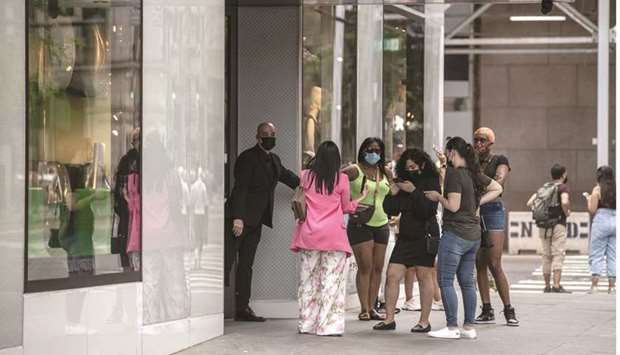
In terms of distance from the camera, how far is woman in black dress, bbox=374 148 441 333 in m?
12.2

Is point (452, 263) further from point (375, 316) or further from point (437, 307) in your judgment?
point (437, 307)

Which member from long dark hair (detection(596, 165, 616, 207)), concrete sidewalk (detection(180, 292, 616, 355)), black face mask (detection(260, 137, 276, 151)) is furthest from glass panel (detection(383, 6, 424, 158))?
black face mask (detection(260, 137, 276, 151))

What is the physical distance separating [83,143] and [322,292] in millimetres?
3143

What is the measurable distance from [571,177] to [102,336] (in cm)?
2391

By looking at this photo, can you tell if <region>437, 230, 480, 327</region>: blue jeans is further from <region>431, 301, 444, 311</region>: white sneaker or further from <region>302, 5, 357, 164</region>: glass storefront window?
<region>431, 301, 444, 311</region>: white sneaker

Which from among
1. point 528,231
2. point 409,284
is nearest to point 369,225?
point 409,284

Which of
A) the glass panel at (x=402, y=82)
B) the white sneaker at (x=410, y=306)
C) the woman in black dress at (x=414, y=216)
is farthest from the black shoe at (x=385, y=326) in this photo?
the glass panel at (x=402, y=82)

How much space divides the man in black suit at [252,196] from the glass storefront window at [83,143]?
114 inches

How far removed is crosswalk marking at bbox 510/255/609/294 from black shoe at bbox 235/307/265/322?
6810mm

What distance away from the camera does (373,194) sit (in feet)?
43.4

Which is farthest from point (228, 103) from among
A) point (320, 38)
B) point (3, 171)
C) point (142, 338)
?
point (3, 171)

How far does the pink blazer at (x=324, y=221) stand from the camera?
12.0 metres

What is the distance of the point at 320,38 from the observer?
48.0 feet

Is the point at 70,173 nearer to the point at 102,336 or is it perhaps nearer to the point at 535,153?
the point at 102,336
